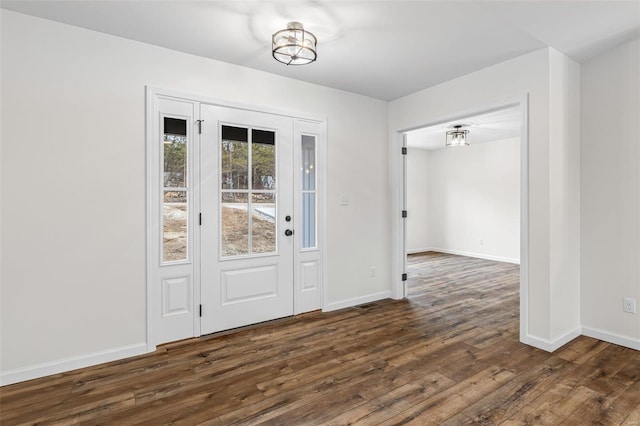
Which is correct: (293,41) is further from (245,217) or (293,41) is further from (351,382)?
(351,382)

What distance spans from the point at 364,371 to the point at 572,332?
2065 millimetres

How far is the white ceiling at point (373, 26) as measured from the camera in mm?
2311

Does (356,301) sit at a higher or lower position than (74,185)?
lower

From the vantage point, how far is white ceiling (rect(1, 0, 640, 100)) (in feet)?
7.58

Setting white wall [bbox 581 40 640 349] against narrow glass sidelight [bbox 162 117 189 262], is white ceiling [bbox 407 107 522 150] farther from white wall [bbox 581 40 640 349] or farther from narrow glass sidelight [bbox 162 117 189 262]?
narrow glass sidelight [bbox 162 117 189 262]

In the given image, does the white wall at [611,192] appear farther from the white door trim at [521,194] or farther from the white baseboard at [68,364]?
the white baseboard at [68,364]

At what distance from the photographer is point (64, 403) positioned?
6.98 feet

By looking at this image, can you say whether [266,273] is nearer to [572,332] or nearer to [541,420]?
[541,420]

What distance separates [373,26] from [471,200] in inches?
248

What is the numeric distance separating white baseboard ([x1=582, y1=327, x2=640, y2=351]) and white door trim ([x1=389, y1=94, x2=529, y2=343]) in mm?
717

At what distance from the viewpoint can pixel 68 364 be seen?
253 cm

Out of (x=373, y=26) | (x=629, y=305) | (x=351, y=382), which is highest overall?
(x=373, y=26)

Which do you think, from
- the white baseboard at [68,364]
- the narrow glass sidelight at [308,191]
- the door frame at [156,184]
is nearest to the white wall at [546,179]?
the narrow glass sidelight at [308,191]

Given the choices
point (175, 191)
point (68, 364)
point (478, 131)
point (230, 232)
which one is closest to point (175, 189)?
point (175, 191)
